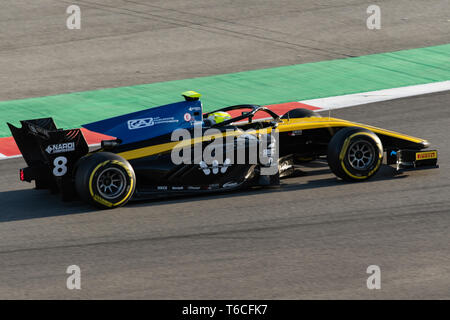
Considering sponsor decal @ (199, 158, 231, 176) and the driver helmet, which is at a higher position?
the driver helmet

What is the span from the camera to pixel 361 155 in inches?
427

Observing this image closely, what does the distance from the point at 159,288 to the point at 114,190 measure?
258 cm

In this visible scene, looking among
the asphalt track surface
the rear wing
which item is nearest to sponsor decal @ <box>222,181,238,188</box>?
the asphalt track surface

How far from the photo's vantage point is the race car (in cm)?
1012

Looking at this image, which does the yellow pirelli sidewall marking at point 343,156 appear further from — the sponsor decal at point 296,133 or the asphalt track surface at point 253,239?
the sponsor decal at point 296,133

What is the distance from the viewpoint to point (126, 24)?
2250 centimetres

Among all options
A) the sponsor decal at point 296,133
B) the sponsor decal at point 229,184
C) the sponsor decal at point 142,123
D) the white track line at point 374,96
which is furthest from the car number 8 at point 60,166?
the white track line at point 374,96

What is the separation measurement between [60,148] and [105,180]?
0.76 m

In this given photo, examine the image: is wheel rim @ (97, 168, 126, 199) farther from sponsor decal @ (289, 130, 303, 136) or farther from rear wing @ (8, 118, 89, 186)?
sponsor decal @ (289, 130, 303, 136)

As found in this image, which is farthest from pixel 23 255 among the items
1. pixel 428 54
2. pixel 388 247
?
pixel 428 54

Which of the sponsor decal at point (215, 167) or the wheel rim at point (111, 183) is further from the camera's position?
the sponsor decal at point (215, 167)

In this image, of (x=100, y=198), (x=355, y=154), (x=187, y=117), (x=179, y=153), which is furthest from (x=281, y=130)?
(x=100, y=198)

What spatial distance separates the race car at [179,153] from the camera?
10.1 m
